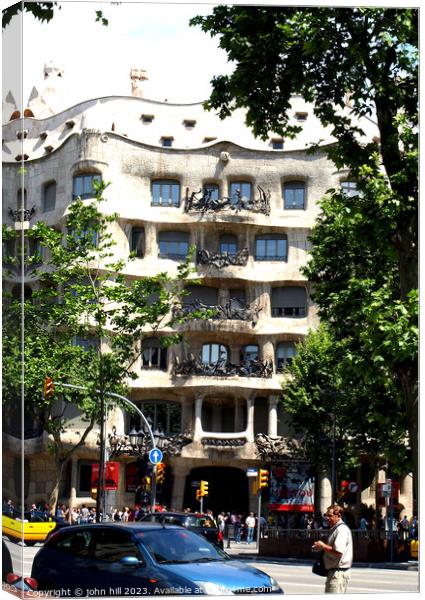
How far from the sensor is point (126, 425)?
55.7 feet

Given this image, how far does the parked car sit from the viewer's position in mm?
15492

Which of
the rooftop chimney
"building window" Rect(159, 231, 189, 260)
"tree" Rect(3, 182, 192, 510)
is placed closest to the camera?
the rooftop chimney

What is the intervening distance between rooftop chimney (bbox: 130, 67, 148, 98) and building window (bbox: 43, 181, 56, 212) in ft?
6.01

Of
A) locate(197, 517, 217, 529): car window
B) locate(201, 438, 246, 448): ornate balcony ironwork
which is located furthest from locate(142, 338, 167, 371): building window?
locate(201, 438, 246, 448): ornate balcony ironwork

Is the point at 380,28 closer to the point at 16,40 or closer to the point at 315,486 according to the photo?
the point at 16,40

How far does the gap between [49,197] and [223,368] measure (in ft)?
24.5

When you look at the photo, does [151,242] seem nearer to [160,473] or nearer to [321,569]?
[160,473]

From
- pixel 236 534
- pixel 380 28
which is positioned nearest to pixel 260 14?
pixel 380 28

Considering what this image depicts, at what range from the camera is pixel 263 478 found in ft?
66.7

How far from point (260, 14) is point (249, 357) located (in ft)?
25.9

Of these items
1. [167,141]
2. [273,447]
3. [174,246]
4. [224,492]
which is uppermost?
[167,141]

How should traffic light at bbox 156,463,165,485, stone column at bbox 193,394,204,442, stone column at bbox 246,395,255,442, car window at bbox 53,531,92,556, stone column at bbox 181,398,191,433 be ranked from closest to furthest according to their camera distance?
car window at bbox 53,531,92,556 → traffic light at bbox 156,463,165,485 → stone column at bbox 246,395,255,442 → stone column at bbox 193,394,204,442 → stone column at bbox 181,398,191,433

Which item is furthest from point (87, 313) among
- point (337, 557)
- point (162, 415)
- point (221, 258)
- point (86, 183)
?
point (337, 557)

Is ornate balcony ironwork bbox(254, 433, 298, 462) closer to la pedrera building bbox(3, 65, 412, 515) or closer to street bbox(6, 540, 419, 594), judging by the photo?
la pedrera building bbox(3, 65, 412, 515)
